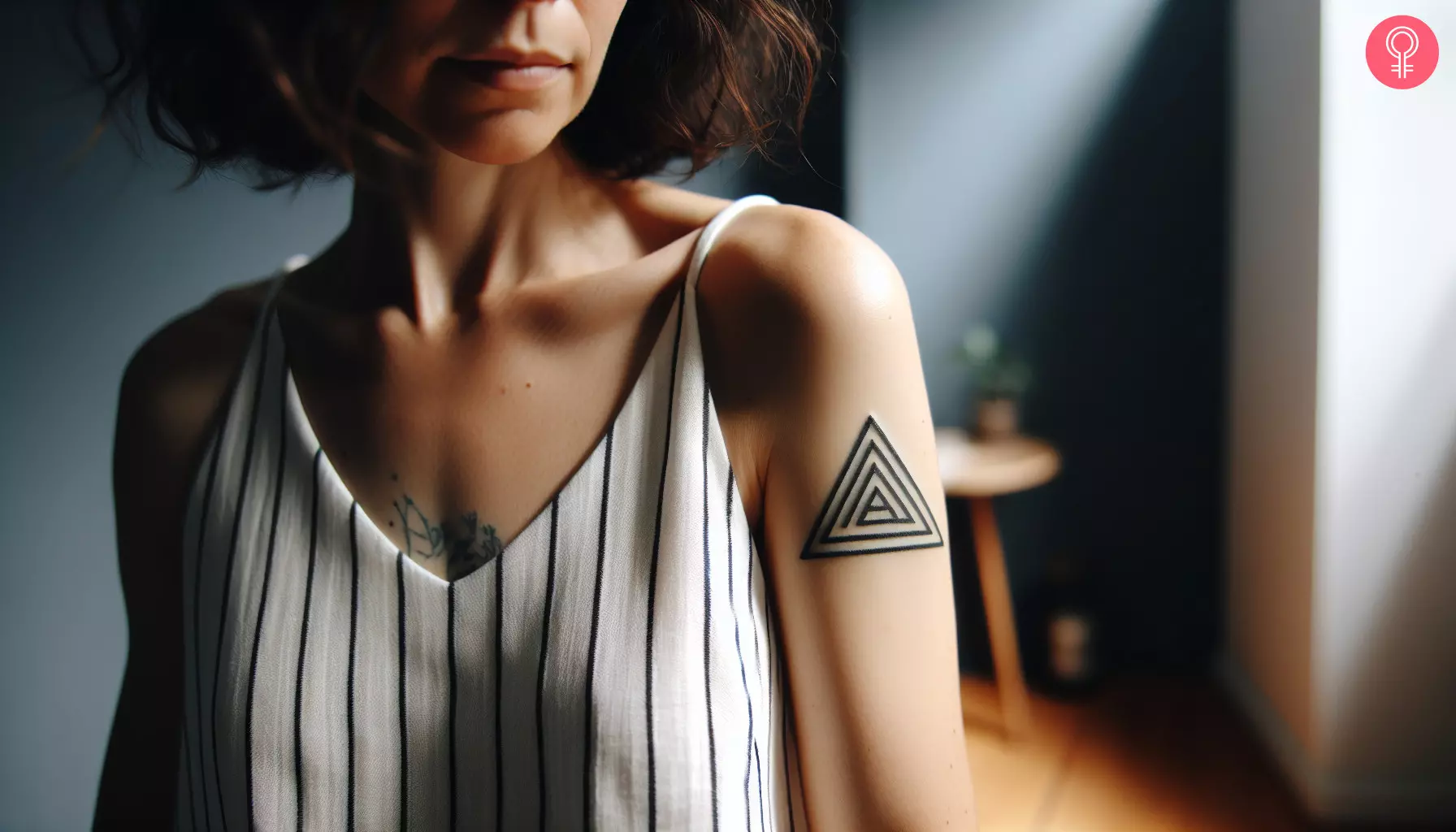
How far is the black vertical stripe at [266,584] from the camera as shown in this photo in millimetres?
515

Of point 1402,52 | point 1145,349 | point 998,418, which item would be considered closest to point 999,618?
→ point 998,418

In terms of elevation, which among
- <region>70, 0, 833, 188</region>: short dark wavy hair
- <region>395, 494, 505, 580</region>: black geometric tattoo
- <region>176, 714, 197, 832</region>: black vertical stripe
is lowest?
<region>176, 714, 197, 832</region>: black vertical stripe

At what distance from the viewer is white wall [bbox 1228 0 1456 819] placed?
56.2 inches

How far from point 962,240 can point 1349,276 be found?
0.66 metres

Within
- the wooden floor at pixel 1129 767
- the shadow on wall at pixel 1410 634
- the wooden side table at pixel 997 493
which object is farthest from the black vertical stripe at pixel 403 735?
the shadow on wall at pixel 1410 634

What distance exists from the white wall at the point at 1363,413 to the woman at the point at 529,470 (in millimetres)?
1217

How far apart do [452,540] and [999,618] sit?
4.96 feet

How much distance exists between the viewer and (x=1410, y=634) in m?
1.53

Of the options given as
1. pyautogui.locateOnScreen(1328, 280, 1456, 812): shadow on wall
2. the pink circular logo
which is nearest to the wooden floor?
pyautogui.locateOnScreen(1328, 280, 1456, 812): shadow on wall

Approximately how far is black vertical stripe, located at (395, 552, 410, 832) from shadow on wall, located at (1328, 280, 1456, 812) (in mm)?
1486

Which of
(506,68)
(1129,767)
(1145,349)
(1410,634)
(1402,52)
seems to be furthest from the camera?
(1145,349)

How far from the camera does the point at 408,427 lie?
0.55 metres

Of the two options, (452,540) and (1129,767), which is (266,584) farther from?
(1129,767)

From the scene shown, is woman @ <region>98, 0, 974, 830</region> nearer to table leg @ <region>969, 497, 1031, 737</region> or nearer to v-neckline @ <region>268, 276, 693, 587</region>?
v-neckline @ <region>268, 276, 693, 587</region>
